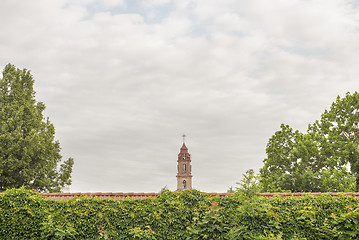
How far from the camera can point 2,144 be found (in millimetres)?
22953

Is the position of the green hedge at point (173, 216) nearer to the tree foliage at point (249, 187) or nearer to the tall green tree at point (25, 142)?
the tree foliage at point (249, 187)

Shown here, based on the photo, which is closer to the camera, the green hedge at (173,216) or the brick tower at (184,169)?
the green hedge at (173,216)

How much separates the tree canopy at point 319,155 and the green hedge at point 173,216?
14.3 m

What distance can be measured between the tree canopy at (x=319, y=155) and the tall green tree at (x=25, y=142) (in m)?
16.0

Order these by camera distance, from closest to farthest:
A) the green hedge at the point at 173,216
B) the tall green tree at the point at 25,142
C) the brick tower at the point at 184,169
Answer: the green hedge at the point at 173,216
the tall green tree at the point at 25,142
the brick tower at the point at 184,169

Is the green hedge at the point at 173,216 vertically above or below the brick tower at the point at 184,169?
below

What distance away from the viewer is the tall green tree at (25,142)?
23.0m

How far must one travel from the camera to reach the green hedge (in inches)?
401

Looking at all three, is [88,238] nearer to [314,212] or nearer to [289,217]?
[289,217]

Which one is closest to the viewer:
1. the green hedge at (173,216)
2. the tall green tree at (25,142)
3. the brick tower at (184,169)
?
the green hedge at (173,216)

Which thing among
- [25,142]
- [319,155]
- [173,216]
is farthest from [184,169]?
[173,216]

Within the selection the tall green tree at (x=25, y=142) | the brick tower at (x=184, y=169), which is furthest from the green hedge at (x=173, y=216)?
the brick tower at (x=184, y=169)

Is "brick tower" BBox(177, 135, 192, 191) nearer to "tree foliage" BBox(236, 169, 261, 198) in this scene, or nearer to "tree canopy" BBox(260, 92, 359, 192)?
"tree canopy" BBox(260, 92, 359, 192)

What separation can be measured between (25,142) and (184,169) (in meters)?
38.0
